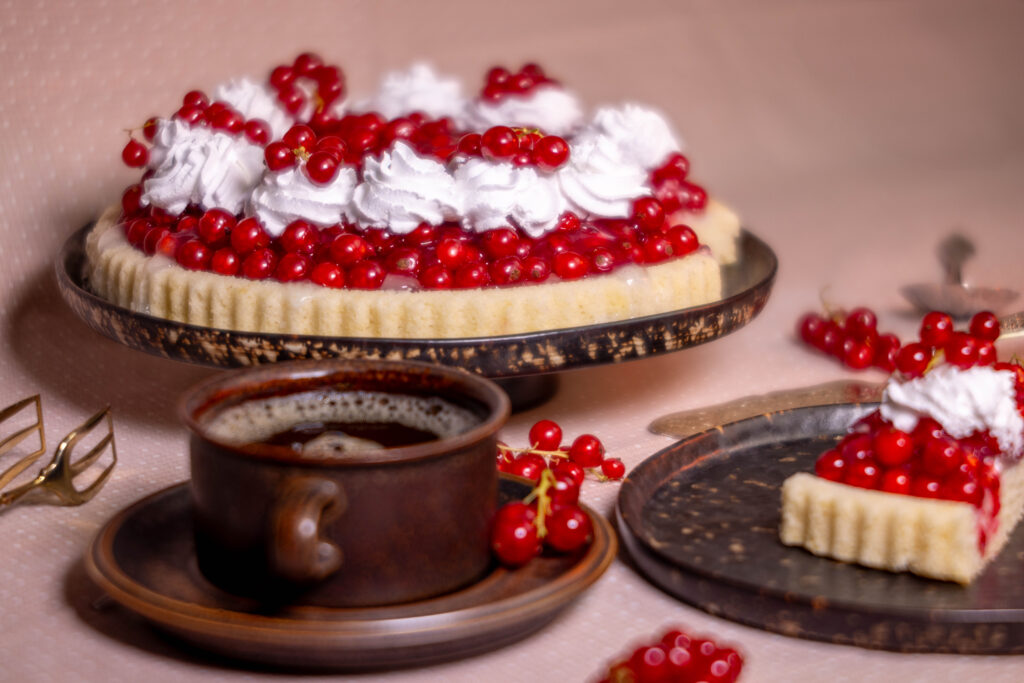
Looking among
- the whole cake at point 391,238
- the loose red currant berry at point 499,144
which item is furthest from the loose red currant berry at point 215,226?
the loose red currant berry at point 499,144

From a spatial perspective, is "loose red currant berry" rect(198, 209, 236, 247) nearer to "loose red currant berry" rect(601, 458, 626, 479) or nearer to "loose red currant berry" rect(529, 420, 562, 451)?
"loose red currant berry" rect(529, 420, 562, 451)

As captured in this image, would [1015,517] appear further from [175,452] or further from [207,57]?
[207,57]

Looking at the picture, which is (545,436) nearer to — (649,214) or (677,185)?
(649,214)

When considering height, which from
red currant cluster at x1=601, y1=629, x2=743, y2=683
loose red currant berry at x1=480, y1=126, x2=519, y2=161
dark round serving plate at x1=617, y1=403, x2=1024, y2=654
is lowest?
dark round serving plate at x1=617, y1=403, x2=1024, y2=654

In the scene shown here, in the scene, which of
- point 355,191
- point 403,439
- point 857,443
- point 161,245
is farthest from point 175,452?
point 857,443

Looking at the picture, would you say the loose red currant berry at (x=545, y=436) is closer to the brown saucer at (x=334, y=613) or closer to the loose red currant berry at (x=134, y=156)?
the brown saucer at (x=334, y=613)

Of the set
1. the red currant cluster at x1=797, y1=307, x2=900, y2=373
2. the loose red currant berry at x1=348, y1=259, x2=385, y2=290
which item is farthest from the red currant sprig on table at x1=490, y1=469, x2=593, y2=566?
the red currant cluster at x1=797, y1=307, x2=900, y2=373

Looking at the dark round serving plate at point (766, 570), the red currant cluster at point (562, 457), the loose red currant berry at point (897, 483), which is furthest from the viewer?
the red currant cluster at point (562, 457)
